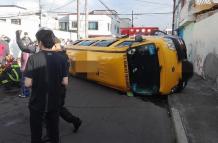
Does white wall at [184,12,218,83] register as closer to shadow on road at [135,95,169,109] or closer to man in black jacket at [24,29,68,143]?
shadow on road at [135,95,169,109]

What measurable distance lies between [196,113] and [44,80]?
385 cm

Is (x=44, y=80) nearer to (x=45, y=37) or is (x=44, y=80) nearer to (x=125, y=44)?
(x=45, y=37)

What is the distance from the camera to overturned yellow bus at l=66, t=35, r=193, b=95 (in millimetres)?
9359

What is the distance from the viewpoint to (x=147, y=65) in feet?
31.7

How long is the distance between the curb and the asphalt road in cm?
15

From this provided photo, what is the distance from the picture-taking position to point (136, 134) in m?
6.43

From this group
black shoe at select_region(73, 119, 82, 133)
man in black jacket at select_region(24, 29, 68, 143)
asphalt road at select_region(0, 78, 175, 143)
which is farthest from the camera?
black shoe at select_region(73, 119, 82, 133)

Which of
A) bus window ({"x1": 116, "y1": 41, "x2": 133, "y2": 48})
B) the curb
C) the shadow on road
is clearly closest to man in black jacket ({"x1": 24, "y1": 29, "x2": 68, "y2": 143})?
the curb

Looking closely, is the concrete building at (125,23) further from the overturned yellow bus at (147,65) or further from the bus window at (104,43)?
the overturned yellow bus at (147,65)

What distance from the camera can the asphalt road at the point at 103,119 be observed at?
618 cm

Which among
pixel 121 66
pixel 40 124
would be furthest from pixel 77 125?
pixel 121 66

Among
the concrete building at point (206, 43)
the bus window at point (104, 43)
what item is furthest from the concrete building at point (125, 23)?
the bus window at point (104, 43)

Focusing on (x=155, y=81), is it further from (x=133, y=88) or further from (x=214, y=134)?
(x=214, y=134)

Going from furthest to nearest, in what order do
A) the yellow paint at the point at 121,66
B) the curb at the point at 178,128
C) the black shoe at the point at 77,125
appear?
the yellow paint at the point at 121,66
the black shoe at the point at 77,125
the curb at the point at 178,128
